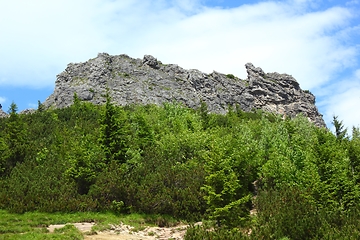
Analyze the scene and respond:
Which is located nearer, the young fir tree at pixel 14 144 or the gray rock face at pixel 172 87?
the young fir tree at pixel 14 144

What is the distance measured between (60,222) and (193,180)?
10.3 meters

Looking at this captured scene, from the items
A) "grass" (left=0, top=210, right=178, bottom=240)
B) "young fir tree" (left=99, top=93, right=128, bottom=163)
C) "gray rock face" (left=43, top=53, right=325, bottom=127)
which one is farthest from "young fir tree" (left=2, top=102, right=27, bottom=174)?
"gray rock face" (left=43, top=53, right=325, bottom=127)

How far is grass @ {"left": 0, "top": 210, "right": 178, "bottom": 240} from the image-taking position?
55.2ft

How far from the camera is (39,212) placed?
22766 mm

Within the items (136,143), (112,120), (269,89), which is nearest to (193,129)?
(136,143)

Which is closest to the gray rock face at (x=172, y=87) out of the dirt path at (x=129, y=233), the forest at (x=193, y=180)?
the forest at (x=193, y=180)

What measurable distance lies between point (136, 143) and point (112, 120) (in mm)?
4445

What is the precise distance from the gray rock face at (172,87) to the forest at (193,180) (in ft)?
181

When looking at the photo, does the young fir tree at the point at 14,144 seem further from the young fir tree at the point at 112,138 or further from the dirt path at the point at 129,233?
the dirt path at the point at 129,233

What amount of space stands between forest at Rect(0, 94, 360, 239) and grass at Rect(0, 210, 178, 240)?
73 centimetres

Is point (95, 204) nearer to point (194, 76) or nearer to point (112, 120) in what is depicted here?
point (112, 120)

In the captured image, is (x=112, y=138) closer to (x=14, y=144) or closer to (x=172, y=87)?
(x=14, y=144)

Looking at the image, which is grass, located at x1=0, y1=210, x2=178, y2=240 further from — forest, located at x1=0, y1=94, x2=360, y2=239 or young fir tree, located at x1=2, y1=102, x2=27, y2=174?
young fir tree, located at x1=2, y1=102, x2=27, y2=174

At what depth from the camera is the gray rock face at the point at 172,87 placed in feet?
304
